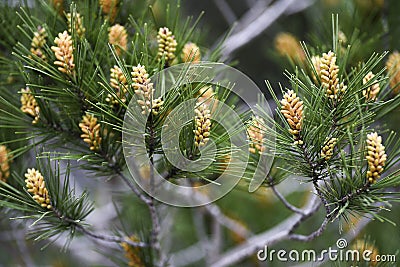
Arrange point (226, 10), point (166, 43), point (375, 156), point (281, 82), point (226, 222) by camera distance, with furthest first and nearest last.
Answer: point (226, 10), point (281, 82), point (226, 222), point (166, 43), point (375, 156)

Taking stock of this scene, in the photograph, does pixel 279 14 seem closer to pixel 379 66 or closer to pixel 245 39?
pixel 245 39

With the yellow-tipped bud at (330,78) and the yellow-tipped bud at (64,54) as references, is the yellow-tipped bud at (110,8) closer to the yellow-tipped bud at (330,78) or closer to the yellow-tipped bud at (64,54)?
the yellow-tipped bud at (64,54)

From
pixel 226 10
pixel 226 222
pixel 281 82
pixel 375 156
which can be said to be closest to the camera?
pixel 375 156

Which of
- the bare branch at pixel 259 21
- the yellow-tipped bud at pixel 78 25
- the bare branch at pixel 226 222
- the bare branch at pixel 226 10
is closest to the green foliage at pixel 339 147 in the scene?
the yellow-tipped bud at pixel 78 25

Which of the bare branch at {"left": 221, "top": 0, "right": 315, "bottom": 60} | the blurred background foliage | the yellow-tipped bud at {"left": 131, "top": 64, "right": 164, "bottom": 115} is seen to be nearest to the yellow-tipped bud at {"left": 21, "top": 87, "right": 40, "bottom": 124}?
the blurred background foliage

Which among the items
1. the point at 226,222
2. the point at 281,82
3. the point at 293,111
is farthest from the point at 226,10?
the point at 293,111

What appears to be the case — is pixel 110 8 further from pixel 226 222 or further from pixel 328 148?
pixel 226 222

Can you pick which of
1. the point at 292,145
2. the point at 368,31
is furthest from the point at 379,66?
the point at 292,145
